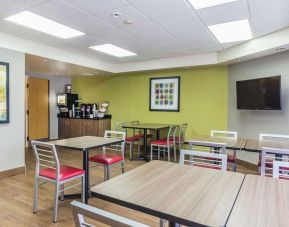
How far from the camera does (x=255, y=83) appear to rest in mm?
4355

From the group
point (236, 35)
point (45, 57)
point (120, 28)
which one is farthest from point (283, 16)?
point (45, 57)

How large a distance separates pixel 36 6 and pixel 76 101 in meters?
5.24

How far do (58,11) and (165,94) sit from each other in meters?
3.86

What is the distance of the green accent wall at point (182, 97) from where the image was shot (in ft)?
18.4

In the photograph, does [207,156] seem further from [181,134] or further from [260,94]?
[181,134]

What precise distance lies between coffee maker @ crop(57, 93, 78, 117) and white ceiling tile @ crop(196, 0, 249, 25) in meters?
5.58

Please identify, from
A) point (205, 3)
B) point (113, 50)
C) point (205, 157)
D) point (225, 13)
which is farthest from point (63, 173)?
point (113, 50)

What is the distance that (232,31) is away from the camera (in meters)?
3.72

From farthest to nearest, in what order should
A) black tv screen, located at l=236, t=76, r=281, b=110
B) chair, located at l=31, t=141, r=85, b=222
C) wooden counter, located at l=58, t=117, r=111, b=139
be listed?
wooden counter, located at l=58, t=117, r=111, b=139 → black tv screen, located at l=236, t=76, r=281, b=110 → chair, located at l=31, t=141, r=85, b=222

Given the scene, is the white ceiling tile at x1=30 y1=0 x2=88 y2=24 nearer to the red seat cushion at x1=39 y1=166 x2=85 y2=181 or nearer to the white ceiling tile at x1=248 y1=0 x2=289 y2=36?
the red seat cushion at x1=39 y1=166 x2=85 y2=181

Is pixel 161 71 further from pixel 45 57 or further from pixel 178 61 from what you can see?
pixel 45 57

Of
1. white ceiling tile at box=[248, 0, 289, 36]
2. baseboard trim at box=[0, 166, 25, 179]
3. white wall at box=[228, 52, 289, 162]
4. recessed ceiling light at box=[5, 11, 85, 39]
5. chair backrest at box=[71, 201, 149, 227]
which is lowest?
baseboard trim at box=[0, 166, 25, 179]

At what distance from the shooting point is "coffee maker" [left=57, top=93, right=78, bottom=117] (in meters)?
7.55

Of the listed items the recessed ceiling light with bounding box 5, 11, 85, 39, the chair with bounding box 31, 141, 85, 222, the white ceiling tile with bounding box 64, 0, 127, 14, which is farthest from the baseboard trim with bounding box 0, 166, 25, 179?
the white ceiling tile with bounding box 64, 0, 127, 14
